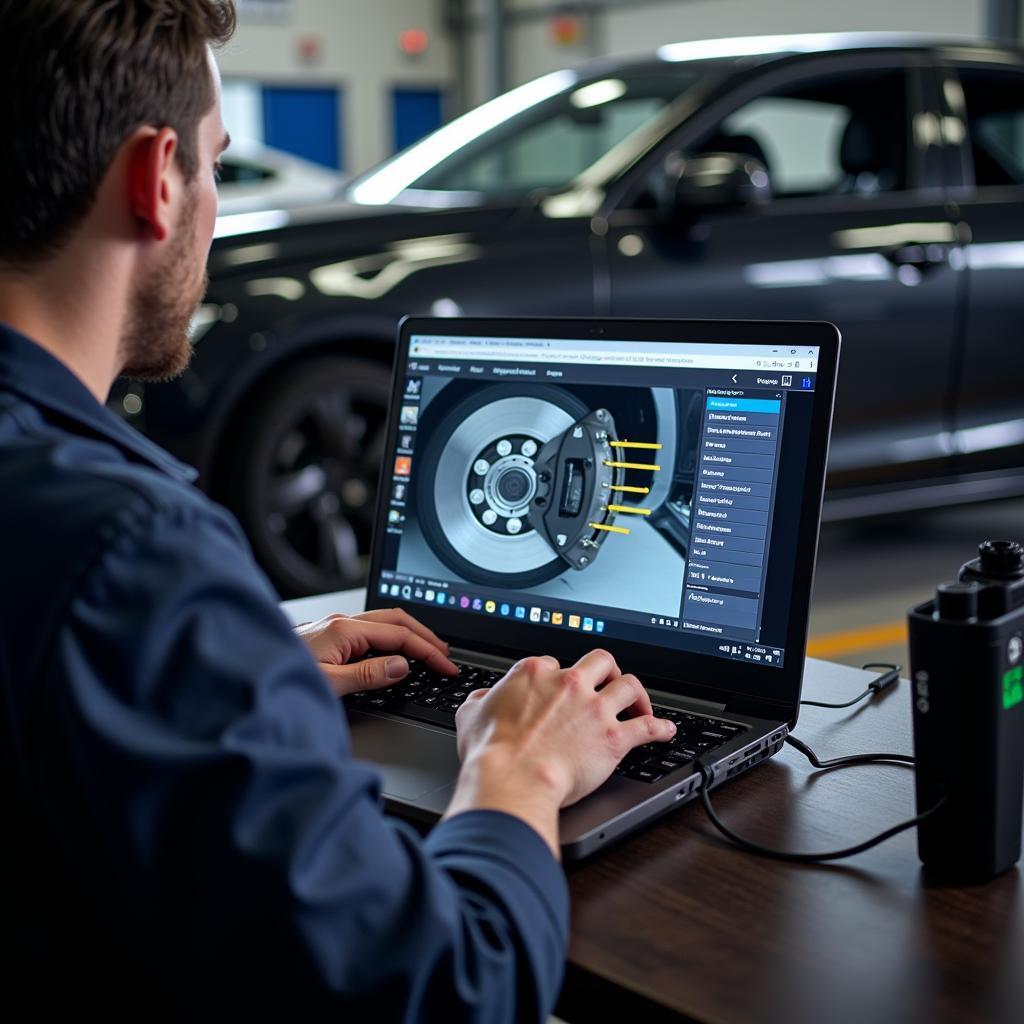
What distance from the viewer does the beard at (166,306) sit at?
956 millimetres

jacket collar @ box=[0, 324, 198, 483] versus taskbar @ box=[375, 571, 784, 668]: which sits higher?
jacket collar @ box=[0, 324, 198, 483]

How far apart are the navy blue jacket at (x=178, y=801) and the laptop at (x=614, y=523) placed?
36 centimetres

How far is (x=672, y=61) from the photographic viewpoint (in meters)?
4.16

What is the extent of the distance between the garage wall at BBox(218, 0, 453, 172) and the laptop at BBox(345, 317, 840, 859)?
12649mm

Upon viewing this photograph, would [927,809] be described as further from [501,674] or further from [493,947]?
[501,674]

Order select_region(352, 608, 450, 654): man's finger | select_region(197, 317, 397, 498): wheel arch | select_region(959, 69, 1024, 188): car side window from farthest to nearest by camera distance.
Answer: select_region(959, 69, 1024, 188): car side window
select_region(197, 317, 397, 498): wheel arch
select_region(352, 608, 450, 654): man's finger

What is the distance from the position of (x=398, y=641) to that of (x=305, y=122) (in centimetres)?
1331

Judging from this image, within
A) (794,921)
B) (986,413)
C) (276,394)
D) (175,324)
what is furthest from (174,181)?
(986,413)

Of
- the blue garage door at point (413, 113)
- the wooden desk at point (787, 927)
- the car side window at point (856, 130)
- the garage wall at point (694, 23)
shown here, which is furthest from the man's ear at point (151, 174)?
the blue garage door at point (413, 113)

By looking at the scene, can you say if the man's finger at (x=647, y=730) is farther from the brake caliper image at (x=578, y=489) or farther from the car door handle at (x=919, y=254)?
the car door handle at (x=919, y=254)

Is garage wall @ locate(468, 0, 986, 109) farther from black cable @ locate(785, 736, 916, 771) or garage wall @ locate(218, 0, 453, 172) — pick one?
black cable @ locate(785, 736, 916, 771)

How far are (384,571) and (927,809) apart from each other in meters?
0.77

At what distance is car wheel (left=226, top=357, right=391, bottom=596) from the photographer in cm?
347

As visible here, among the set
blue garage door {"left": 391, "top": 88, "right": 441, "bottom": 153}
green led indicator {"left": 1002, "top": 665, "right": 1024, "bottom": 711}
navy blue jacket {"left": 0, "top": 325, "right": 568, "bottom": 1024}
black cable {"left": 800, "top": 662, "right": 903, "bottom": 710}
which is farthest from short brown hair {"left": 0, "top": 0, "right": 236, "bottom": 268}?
blue garage door {"left": 391, "top": 88, "right": 441, "bottom": 153}
